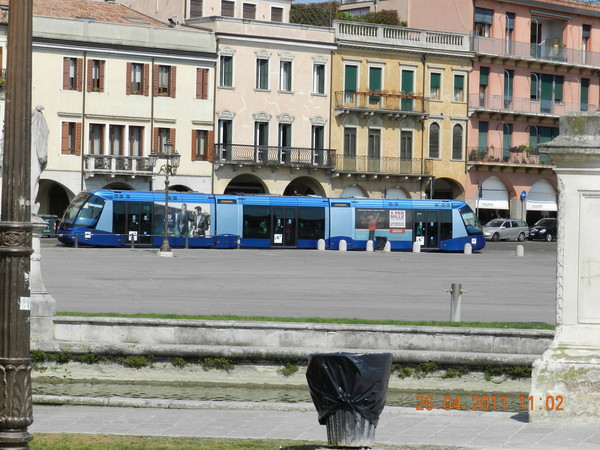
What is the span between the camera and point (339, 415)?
1044 centimetres

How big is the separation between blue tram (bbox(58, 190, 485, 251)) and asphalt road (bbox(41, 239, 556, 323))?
410 cm

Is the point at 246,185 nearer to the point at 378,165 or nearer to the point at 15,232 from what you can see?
the point at 378,165

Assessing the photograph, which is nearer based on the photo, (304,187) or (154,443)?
(154,443)

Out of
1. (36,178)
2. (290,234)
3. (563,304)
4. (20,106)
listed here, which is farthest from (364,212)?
(20,106)

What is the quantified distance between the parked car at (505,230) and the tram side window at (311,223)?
15200 mm

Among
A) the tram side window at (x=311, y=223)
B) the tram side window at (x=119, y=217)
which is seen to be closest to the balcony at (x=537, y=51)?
the tram side window at (x=311, y=223)

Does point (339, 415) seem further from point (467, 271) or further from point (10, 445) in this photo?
point (467, 271)

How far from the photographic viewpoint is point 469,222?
204 feet

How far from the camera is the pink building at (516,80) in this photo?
76.0 m

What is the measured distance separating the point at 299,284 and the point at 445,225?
2948 centimetres

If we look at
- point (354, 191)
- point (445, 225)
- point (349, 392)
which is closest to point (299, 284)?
point (349, 392)

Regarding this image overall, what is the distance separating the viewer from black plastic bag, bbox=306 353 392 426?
34.0 feet

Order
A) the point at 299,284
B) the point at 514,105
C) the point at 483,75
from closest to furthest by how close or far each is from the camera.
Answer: the point at 299,284
the point at 483,75
the point at 514,105
